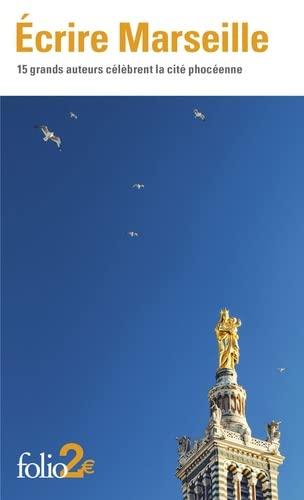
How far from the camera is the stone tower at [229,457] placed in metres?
80.8

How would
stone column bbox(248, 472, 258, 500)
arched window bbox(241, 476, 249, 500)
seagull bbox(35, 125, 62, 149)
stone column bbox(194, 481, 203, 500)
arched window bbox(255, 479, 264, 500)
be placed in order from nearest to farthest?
seagull bbox(35, 125, 62, 149) → arched window bbox(241, 476, 249, 500) → stone column bbox(248, 472, 258, 500) → arched window bbox(255, 479, 264, 500) → stone column bbox(194, 481, 203, 500)

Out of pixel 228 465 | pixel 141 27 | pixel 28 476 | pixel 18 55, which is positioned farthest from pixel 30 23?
pixel 228 465

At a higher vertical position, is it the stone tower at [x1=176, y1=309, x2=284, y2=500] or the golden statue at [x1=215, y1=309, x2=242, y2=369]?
the golden statue at [x1=215, y1=309, x2=242, y2=369]

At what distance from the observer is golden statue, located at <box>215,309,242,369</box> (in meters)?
90.2

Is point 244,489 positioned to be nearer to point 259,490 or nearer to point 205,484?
point 259,490

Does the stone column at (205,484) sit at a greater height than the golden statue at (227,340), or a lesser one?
lesser

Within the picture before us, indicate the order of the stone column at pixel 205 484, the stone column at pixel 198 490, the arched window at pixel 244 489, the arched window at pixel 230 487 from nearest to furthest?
the arched window at pixel 230 487, the arched window at pixel 244 489, the stone column at pixel 205 484, the stone column at pixel 198 490

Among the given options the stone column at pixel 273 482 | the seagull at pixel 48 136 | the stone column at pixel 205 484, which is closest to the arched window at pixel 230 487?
the stone column at pixel 205 484

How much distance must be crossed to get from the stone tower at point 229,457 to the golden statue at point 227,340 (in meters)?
2.39

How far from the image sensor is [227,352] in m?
90.6

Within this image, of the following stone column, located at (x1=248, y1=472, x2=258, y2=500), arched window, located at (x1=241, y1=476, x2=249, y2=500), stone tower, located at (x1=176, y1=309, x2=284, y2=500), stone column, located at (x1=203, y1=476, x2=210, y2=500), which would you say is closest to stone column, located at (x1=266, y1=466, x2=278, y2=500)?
stone tower, located at (x1=176, y1=309, x2=284, y2=500)

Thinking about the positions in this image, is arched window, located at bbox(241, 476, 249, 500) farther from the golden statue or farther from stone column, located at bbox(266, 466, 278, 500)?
the golden statue

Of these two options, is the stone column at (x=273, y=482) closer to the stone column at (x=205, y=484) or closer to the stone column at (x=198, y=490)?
the stone column at (x=205, y=484)

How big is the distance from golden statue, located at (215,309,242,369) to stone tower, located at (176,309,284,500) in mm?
2387
